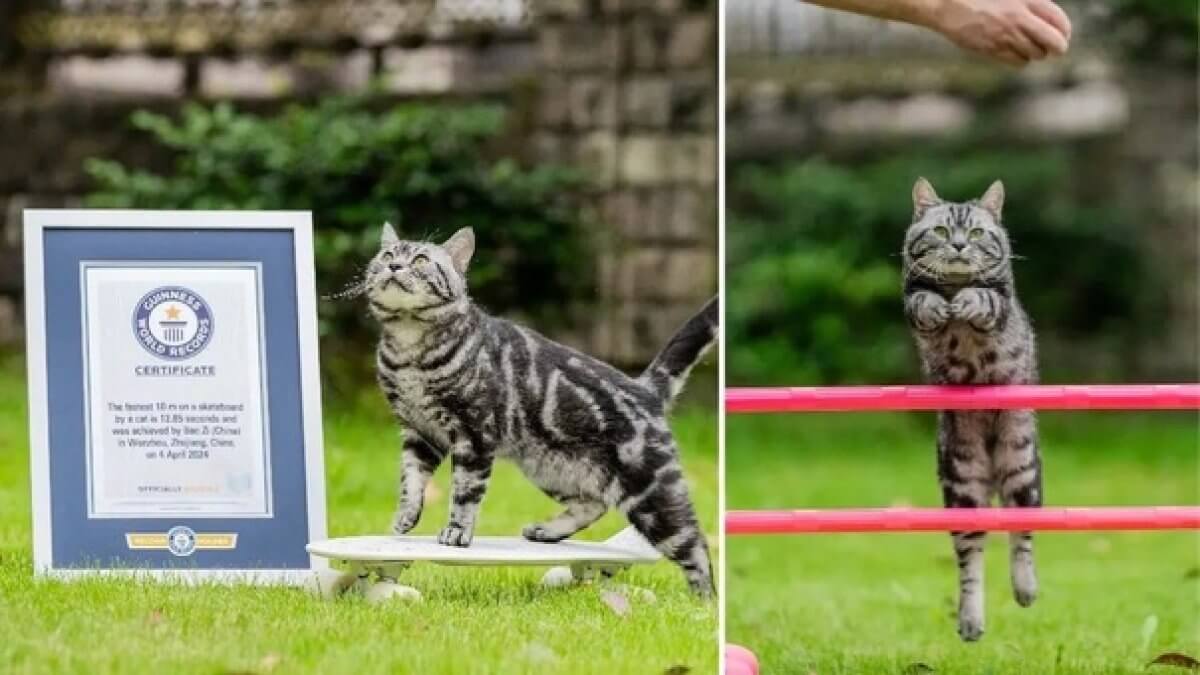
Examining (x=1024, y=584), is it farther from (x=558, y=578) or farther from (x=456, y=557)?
(x=456, y=557)

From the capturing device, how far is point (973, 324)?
2365 mm

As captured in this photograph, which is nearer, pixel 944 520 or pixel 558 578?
pixel 944 520

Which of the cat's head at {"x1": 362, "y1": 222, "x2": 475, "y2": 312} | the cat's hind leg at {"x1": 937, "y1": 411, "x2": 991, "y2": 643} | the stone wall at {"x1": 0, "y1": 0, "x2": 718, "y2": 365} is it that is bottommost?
the cat's hind leg at {"x1": 937, "y1": 411, "x2": 991, "y2": 643}

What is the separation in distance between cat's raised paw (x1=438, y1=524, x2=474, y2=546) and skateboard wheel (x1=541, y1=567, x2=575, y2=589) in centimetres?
16

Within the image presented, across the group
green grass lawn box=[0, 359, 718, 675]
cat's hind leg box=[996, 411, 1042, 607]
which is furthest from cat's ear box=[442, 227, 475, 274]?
cat's hind leg box=[996, 411, 1042, 607]

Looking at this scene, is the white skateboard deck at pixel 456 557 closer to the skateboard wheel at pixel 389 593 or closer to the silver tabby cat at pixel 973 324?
the skateboard wheel at pixel 389 593

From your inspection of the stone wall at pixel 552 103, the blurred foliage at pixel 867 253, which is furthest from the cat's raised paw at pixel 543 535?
the blurred foliage at pixel 867 253

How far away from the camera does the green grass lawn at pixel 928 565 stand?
9.53 feet

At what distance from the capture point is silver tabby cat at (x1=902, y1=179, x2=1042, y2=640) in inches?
93.0

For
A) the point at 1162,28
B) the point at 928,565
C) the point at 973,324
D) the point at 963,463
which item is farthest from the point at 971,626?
the point at 1162,28

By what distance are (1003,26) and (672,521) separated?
81 centimetres

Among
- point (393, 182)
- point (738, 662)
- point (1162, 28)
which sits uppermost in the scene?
point (1162, 28)

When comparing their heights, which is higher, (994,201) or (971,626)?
(994,201)

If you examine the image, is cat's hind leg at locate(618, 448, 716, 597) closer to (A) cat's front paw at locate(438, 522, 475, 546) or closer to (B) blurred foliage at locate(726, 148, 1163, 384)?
(A) cat's front paw at locate(438, 522, 475, 546)
